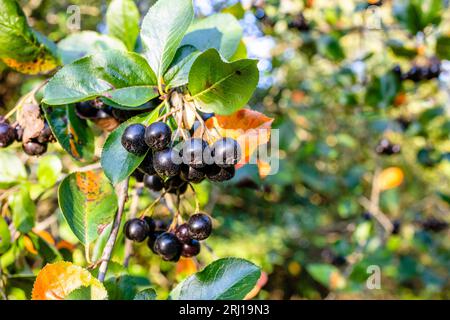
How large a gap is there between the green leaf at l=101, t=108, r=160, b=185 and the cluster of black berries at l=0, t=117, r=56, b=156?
1.06 feet

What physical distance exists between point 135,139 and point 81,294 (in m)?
0.31

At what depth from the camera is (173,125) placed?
969 millimetres

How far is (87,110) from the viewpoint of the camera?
3.81 ft

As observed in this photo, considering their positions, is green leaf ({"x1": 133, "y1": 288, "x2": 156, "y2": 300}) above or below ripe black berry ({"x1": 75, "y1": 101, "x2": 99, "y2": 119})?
below

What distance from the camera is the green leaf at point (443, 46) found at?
7.50 ft

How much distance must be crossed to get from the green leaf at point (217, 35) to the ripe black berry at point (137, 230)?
0.47 m

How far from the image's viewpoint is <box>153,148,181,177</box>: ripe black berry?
858 millimetres

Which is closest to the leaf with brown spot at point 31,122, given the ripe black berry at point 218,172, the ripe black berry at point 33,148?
the ripe black berry at point 33,148

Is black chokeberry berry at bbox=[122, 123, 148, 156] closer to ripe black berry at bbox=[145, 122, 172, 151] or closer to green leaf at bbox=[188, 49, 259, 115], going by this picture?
ripe black berry at bbox=[145, 122, 172, 151]

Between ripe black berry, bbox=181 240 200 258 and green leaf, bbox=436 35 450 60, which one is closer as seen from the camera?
ripe black berry, bbox=181 240 200 258

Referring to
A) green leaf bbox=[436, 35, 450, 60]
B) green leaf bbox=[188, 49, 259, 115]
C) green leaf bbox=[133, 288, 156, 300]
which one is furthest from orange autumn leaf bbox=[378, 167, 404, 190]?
green leaf bbox=[133, 288, 156, 300]
